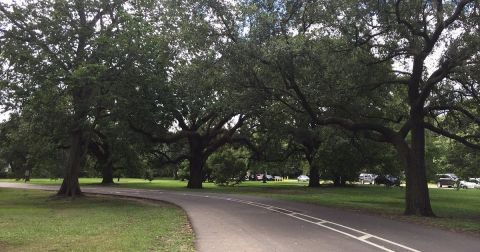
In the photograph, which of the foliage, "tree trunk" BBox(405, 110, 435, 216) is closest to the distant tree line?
"tree trunk" BBox(405, 110, 435, 216)

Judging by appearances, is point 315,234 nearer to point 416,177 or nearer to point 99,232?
point 99,232

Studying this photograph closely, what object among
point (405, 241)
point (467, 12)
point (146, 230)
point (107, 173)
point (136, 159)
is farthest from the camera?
point (107, 173)

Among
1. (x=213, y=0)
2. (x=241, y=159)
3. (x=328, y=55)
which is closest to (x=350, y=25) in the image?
(x=328, y=55)

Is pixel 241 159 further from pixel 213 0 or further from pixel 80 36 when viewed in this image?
pixel 213 0

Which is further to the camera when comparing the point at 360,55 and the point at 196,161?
the point at 196,161

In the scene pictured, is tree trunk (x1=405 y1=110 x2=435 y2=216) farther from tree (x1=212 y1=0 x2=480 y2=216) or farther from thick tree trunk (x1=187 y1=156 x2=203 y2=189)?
thick tree trunk (x1=187 y1=156 x2=203 y2=189)

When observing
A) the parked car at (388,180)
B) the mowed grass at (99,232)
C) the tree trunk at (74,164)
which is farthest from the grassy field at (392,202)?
the parked car at (388,180)

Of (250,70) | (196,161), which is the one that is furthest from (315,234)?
(196,161)

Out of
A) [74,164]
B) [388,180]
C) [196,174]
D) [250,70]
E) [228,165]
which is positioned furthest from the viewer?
[388,180]

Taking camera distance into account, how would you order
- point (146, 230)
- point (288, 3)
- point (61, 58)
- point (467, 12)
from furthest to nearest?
point (61, 58) → point (288, 3) → point (467, 12) → point (146, 230)

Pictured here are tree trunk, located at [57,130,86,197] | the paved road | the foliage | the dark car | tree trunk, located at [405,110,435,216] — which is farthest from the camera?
the dark car

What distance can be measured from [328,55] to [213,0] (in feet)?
17.4

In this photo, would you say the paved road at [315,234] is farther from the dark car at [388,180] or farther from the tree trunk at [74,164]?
the dark car at [388,180]

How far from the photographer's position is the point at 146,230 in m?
14.5
